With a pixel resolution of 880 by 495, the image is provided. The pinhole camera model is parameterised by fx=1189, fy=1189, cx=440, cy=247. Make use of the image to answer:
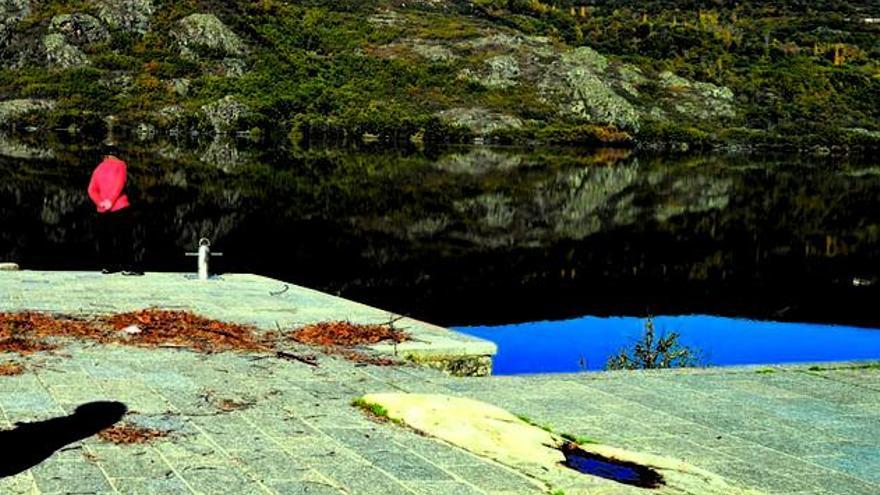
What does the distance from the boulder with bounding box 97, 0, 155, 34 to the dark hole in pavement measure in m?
186

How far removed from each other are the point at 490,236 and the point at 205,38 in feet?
498

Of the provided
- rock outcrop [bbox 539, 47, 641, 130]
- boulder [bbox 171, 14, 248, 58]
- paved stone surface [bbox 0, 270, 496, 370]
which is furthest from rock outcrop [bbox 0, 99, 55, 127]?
paved stone surface [bbox 0, 270, 496, 370]

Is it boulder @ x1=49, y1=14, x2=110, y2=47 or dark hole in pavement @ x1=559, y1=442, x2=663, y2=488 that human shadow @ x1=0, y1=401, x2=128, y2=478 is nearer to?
dark hole in pavement @ x1=559, y1=442, x2=663, y2=488

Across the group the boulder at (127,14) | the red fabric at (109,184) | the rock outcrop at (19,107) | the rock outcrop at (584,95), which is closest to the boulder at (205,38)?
the boulder at (127,14)

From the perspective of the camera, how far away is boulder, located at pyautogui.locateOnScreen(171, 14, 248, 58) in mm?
183625

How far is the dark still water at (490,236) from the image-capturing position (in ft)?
99.6

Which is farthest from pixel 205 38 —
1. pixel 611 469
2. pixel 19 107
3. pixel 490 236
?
pixel 611 469

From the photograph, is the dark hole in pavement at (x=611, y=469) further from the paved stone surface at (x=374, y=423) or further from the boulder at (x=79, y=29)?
the boulder at (x=79, y=29)

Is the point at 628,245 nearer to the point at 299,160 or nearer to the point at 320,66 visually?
the point at 299,160

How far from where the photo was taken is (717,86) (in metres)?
194

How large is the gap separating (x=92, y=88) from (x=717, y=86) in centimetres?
9848

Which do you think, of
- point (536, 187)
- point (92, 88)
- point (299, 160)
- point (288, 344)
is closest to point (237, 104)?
point (92, 88)

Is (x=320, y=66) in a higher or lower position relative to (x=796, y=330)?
higher

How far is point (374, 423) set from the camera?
30.8 ft
